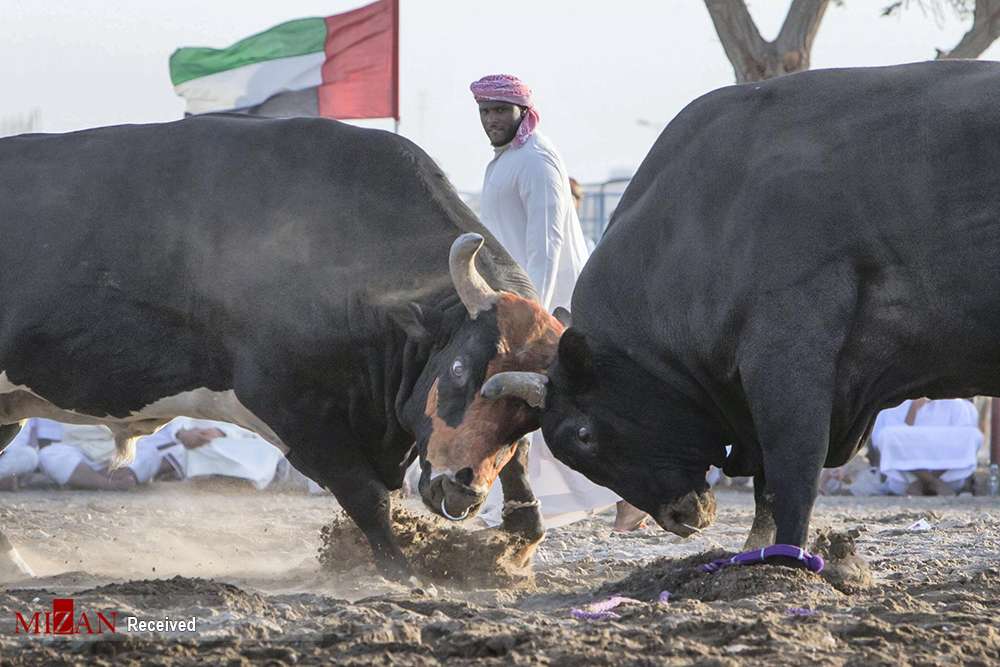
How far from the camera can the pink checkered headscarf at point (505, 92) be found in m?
7.59

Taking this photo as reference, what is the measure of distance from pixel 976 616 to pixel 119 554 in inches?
169

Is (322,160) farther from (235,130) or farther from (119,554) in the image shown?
(119,554)

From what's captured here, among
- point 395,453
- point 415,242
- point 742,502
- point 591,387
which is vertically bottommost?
point 742,502

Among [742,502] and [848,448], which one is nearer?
[848,448]

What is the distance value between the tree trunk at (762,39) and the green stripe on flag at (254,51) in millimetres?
3035

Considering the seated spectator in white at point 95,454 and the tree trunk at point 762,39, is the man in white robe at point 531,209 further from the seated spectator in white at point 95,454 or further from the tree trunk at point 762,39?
the tree trunk at point 762,39

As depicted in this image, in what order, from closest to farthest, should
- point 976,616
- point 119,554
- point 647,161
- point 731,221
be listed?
point 976,616 < point 731,221 < point 647,161 < point 119,554

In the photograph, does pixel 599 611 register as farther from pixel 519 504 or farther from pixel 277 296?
pixel 277 296

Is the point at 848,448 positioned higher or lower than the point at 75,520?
higher

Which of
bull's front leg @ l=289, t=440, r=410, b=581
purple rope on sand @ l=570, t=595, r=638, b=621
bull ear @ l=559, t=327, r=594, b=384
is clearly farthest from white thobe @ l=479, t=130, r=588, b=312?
purple rope on sand @ l=570, t=595, r=638, b=621

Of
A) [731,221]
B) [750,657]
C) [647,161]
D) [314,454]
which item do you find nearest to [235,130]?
[314,454]

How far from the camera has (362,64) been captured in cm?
1215

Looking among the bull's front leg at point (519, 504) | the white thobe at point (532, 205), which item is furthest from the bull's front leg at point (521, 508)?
the white thobe at point (532, 205)

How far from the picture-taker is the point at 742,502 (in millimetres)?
10547
